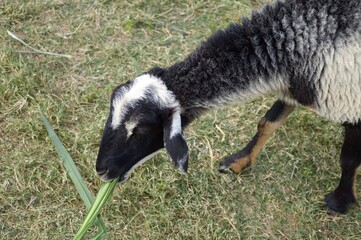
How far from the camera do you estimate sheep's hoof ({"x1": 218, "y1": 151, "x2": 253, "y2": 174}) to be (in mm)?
4711

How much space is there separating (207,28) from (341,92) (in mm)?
2520

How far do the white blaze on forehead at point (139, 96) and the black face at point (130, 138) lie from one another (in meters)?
0.04

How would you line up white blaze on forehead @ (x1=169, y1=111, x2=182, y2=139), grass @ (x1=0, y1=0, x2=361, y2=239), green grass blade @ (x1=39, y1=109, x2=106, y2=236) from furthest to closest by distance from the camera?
grass @ (x1=0, y1=0, x2=361, y2=239), green grass blade @ (x1=39, y1=109, x2=106, y2=236), white blaze on forehead @ (x1=169, y1=111, x2=182, y2=139)

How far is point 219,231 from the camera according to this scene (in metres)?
4.31

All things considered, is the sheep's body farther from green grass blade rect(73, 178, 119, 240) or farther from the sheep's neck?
green grass blade rect(73, 178, 119, 240)

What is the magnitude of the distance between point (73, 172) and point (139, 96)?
3.58 feet

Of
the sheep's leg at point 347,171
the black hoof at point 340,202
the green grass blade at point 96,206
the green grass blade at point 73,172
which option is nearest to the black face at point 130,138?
the green grass blade at point 96,206

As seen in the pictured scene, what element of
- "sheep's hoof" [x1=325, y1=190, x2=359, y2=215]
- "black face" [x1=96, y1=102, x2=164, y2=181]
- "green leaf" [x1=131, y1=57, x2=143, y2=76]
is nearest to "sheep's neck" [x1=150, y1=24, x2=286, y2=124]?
"black face" [x1=96, y1=102, x2=164, y2=181]

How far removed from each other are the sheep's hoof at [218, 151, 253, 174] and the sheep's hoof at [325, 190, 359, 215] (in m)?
0.73

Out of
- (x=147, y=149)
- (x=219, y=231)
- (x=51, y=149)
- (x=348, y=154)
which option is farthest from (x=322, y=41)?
(x=51, y=149)

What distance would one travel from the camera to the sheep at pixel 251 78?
3.62m

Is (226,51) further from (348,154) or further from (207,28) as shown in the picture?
(207,28)

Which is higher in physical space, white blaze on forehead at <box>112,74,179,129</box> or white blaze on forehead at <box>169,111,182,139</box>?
white blaze on forehead at <box>112,74,179,129</box>

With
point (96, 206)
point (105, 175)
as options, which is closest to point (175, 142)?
point (105, 175)
